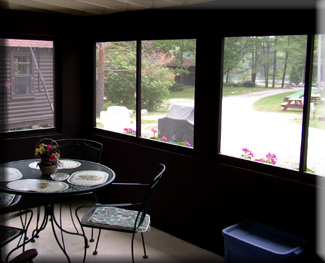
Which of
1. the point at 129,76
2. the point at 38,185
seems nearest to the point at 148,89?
the point at 129,76

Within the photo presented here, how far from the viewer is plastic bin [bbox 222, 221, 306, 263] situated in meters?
2.87

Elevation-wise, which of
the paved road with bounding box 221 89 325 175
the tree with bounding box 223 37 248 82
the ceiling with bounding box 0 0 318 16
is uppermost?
the ceiling with bounding box 0 0 318 16

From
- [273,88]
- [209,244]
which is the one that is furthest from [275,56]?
[209,244]

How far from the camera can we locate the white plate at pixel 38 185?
315 cm

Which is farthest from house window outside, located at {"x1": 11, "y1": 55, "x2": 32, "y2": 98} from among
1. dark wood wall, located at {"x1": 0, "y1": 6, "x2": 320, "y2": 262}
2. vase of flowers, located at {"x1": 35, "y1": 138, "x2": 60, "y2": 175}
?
vase of flowers, located at {"x1": 35, "y1": 138, "x2": 60, "y2": 175}

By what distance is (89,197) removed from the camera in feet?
17.2

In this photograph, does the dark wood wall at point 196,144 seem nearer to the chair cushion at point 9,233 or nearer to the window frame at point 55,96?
the window frame at point 55,96

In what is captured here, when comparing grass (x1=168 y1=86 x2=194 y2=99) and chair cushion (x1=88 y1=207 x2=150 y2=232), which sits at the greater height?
grass (x1=168 y1=86 x2=194 y2=99)

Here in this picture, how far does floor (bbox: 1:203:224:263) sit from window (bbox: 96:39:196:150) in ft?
3.39

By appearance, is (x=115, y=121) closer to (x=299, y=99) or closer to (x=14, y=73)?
(x=14, y=73)

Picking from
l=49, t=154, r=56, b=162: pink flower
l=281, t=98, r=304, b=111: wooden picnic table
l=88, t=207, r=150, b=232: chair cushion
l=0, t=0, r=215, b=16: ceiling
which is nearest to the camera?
l=281, t=98, r=304, b=111: wooden picnic table

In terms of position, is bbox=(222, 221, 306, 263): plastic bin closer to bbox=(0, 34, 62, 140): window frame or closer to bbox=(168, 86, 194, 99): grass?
bbox=(168, 86, 194, 99): grass

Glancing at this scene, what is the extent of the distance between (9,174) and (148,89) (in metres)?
1.75

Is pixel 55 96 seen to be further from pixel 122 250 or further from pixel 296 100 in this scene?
pixel 296 100
